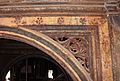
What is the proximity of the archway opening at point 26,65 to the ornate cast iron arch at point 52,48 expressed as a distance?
262 cm

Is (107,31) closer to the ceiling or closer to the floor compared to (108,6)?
closer to the floor

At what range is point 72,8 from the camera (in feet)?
10.00

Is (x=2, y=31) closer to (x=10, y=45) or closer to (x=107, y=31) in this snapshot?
(x=107, y=31)

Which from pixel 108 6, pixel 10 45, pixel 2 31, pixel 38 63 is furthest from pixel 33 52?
pixel 108 6

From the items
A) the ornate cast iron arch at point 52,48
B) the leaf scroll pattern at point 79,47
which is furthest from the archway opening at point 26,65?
the leaf scroll pattern at point 79,47

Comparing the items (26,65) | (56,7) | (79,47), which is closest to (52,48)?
(79,47)

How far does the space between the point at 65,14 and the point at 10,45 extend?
2.89 metres

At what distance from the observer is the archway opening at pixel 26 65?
591cm

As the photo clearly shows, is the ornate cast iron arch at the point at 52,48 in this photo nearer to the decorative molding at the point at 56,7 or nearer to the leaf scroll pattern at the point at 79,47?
the leaf scroll pattern at the point at 79,47

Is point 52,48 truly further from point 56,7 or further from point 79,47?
point 56,7

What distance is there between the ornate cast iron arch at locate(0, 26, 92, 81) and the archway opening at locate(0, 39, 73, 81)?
8.60 ft

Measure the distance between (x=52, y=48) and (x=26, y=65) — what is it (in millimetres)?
4257

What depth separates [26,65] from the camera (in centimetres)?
710

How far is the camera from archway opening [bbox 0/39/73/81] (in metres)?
5.91
